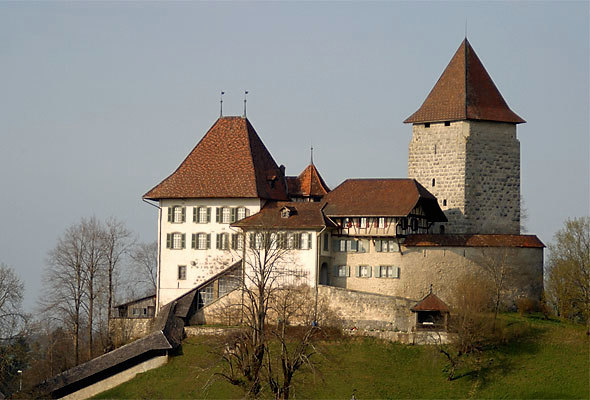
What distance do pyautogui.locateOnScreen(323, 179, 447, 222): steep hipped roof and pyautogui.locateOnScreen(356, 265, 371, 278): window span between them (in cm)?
260

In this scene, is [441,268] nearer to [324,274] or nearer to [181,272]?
[324,274]

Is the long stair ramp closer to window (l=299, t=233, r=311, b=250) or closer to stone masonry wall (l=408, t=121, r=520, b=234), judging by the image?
window (l=299, t=233, r=311, b=250)

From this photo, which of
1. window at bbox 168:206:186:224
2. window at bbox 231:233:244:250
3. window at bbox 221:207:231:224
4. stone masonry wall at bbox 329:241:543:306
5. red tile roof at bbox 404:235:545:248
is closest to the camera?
stone masonry wall at bbox 329:241:543:306

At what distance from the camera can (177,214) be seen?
67312 mm

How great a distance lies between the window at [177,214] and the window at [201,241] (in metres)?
1.26

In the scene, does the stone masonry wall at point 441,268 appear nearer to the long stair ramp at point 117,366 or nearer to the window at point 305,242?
the window at point 305,242

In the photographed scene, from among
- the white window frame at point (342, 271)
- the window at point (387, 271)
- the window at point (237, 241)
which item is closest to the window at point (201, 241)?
the window at point (237, 241)

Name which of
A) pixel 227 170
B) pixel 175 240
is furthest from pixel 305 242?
pixel 175 240

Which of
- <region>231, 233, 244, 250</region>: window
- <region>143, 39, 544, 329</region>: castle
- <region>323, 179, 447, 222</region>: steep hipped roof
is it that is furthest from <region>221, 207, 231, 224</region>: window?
<region>323, 179, 447, 222</region>: steep hipped roof

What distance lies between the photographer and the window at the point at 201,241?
66562 millimetres

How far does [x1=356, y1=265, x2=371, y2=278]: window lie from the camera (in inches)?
2473

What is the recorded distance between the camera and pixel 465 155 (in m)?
66.4

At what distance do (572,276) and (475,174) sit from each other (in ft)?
26.6

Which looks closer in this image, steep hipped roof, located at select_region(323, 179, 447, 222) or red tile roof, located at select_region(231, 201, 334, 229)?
steep hipped roof, located at select_region(323, 179, 447, 222)
